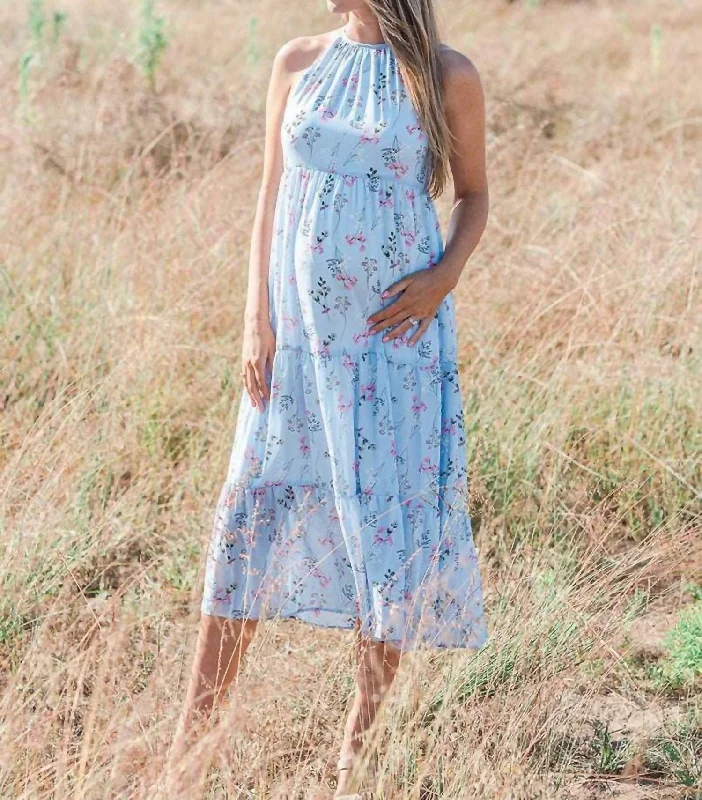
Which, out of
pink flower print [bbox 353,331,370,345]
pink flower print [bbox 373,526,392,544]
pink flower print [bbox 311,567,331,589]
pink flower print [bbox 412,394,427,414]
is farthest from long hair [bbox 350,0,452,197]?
pink flower print [bbox 311,567,331,589]

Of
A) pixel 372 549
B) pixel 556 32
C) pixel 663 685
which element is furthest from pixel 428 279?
pixel 556 32

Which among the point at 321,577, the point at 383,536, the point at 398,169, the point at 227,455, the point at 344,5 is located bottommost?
the point at 227,455

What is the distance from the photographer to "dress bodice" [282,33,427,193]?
2186 millimetres

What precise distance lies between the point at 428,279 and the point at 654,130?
548 cm

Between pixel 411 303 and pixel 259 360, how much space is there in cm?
34

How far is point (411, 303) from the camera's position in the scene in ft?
7.25

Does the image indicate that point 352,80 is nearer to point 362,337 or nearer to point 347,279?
point 347,279

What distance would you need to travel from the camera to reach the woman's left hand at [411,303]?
2209 mm

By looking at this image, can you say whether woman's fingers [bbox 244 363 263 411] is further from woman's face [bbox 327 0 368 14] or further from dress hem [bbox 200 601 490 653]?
woman's face [bbox 327 0 368 14]

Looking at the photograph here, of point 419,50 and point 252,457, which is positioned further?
point 252,457

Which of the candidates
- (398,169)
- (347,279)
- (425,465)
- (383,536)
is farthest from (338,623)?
(398,169)

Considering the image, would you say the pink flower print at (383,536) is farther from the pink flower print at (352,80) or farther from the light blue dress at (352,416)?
the pink flower print at (352,80)

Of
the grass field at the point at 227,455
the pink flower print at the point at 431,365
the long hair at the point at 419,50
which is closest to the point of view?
the long hair at the point at 419,50

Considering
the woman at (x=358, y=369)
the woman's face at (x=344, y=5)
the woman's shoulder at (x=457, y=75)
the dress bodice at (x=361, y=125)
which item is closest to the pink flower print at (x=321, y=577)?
the woman at (x=358, y=369)
